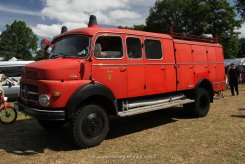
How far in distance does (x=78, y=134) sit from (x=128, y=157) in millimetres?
1175

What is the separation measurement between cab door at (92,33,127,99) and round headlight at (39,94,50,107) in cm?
117

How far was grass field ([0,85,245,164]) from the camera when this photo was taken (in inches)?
238

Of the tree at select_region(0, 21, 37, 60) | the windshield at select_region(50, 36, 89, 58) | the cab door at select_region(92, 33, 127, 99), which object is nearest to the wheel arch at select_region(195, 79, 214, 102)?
the cab door at select_region(92, 33, 127, 99)

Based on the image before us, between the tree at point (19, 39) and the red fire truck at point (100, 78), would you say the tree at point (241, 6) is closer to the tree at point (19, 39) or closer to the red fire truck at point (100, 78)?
the red fire truck at point (100, 78)

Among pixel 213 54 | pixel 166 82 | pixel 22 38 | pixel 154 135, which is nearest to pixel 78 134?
pixel 154 135

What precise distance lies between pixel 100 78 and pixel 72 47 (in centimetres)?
103

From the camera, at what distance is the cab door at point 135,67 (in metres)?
7.58

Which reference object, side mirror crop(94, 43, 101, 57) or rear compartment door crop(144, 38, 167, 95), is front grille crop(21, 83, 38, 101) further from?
rear compartment door crop(144, 38, 167, 95)

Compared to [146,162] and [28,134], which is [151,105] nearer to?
[146,162]

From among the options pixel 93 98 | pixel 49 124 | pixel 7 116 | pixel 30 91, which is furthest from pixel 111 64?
pixel 7 116

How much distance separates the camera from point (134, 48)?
7848 mm

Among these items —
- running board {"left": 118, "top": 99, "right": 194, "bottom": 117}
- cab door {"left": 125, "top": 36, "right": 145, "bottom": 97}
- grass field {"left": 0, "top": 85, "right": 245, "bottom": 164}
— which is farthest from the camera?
cab door {"left": 125, "top": 36, "right": 145, "bottom": 97}

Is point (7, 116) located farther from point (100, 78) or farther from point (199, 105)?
point (199, 105)

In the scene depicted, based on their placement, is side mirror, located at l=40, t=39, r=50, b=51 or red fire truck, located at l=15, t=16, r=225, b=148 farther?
side mirror, located at l=40, t=39, r=50, b=51
